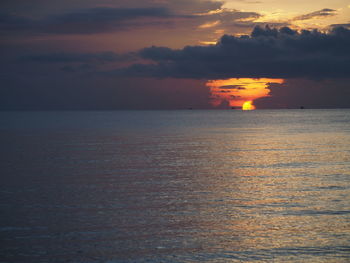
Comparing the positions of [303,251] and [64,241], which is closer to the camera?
[303,251]

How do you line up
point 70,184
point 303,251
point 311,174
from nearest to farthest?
point 303,251
point 70,184
point 311,174

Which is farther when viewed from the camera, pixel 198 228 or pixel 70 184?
pixel 70 184

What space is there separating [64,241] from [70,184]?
13223 millimetres

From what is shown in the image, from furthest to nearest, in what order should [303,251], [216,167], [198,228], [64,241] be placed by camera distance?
[216,167], [198,228], [64,241], [303,251]

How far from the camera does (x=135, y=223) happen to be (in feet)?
65.3

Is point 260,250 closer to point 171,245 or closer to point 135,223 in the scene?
point 171,245

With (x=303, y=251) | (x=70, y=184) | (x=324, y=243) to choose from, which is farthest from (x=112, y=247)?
(x=70, y=184)

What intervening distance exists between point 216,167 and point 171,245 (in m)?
22.0

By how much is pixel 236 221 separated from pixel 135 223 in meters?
5.08

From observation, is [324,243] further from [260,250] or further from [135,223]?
[135,223]

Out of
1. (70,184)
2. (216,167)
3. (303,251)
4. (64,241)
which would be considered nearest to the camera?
(303,251)

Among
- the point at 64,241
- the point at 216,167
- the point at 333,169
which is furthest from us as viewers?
the point at 216,167

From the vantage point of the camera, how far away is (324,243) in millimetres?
16953

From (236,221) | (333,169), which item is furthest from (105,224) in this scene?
(333,169)
